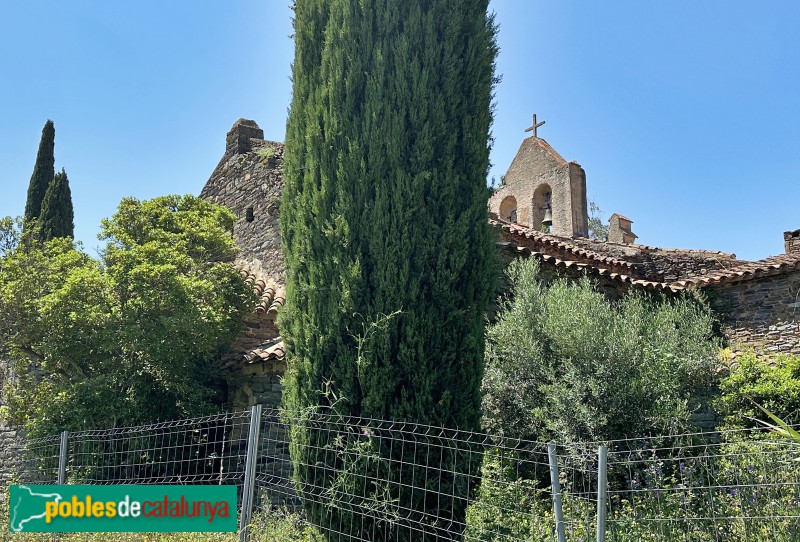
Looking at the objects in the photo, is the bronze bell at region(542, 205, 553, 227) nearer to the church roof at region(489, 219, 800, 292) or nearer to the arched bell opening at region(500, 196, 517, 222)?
the arched bell opening at region(500, 196, 517, 222)

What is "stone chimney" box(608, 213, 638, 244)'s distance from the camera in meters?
21.6

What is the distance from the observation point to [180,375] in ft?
33.1

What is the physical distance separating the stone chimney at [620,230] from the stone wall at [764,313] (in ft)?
28.3

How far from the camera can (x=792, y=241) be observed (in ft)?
47.4

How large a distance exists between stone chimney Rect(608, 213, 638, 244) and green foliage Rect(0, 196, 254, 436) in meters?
14.7

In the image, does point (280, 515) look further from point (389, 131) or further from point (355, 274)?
point (389, 131)

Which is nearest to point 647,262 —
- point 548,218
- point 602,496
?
point 548,218

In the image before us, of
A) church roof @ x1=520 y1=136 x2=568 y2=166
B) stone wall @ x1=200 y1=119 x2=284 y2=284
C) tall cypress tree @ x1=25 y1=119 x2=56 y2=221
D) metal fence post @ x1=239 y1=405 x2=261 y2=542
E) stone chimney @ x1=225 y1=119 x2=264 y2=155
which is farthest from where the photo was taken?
church roof @ x1=520 y1=136 x2=568 y2=166

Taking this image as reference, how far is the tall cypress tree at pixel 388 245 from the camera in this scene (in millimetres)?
5660

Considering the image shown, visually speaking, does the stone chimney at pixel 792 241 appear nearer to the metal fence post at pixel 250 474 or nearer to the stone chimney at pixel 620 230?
the stone chimney at pixel 620 230

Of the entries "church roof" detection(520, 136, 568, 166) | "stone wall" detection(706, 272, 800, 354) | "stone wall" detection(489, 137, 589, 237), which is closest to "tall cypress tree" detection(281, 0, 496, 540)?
"stone wall" detection(706, 272, 800, 354)

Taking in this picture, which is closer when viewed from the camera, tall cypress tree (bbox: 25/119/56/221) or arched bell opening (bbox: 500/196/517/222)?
tall cypress tree (bbox: 25/119/56/221)

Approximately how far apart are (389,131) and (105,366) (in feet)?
21.4

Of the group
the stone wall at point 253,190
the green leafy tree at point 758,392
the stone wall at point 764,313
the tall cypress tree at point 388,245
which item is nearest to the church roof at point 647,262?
the stone wall at point 764,313
